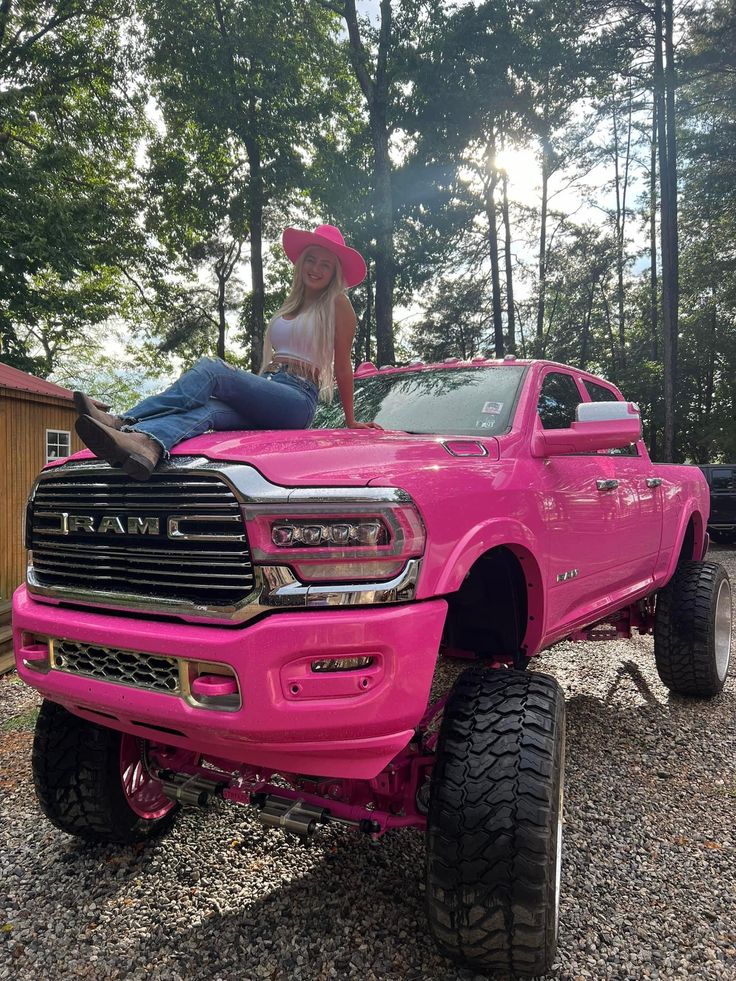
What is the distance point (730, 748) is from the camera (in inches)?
152

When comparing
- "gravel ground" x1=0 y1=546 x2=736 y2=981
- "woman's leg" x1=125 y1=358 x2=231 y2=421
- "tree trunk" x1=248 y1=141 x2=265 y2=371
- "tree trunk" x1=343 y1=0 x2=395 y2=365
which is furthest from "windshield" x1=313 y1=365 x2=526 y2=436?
"tree trunk" x1=248 y1=141 x2=265 y2=371

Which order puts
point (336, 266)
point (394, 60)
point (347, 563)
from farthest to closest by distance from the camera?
point (394, 60) → point (336, 266) → point (347, 563)

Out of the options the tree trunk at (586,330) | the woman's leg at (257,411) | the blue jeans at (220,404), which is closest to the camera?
the blue jeans at (220,404)

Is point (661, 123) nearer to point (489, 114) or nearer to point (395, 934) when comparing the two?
point (489, 114)

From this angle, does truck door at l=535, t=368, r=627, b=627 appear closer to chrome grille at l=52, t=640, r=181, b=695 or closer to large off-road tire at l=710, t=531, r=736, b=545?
chrome grille at l=52, t=640, r=181, b=695

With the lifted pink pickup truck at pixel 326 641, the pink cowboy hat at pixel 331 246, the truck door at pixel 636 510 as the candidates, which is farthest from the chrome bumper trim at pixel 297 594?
the truck door at pixel 636 510

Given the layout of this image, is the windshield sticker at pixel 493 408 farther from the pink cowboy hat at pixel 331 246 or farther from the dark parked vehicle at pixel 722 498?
the dark parked vehicle at pixel 722 498

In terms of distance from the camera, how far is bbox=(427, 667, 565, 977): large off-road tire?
1.91 meters

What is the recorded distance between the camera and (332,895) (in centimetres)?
250

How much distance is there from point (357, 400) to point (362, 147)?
784 inches

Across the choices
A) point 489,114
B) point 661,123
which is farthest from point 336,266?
point 661,123

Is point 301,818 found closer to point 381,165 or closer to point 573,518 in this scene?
point 573,518

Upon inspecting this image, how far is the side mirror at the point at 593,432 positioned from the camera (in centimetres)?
271

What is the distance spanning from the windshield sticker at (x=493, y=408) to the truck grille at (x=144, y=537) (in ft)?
5.08
